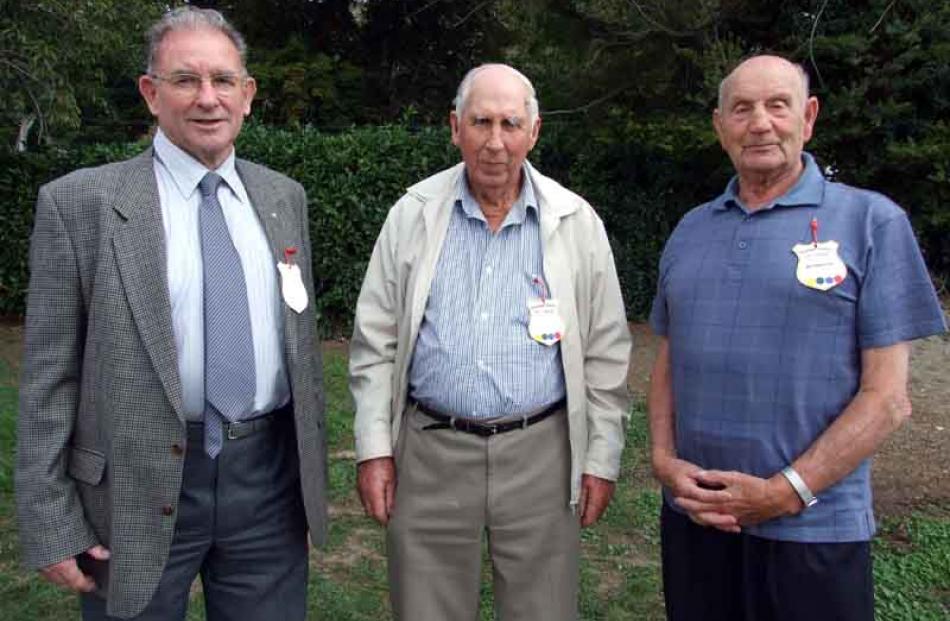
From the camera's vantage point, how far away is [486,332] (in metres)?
2.64

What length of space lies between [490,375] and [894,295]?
3.53ft

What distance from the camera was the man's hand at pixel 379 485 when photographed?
110 inches

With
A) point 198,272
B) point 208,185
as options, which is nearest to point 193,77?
point 208,185

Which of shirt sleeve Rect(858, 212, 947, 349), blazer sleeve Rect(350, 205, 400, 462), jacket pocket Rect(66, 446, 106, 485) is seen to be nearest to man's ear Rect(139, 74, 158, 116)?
blazer sleeve Rect(350, 205, 400, 462)

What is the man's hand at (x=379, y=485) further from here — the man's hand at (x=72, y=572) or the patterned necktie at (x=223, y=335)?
the man's hand at (x=72, y=572)

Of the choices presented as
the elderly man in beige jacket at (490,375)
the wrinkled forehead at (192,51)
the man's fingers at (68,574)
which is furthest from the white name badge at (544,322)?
the man's fingers at (68,574)

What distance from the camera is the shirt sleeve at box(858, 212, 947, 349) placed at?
2195 mm

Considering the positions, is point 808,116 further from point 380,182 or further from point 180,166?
point 380,182

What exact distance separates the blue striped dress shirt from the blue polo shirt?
43.8 inches

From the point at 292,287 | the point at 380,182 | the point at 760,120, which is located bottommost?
the point at 292,287

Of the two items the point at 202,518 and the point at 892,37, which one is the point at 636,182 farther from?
the point at 202,518

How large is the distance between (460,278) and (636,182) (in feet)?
23.5

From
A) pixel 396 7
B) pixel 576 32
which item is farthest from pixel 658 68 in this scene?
pixel 396 7

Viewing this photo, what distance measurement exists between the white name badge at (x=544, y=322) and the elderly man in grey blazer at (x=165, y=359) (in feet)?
2.12
